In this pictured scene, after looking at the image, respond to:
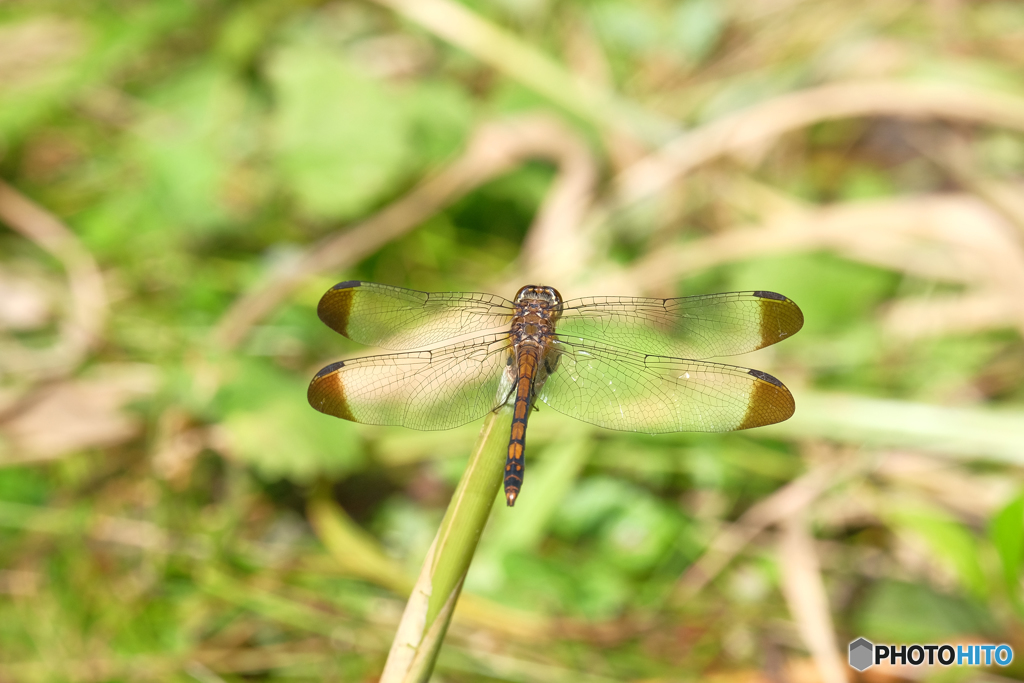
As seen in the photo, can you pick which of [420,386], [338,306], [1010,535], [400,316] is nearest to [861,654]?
[1010,535]

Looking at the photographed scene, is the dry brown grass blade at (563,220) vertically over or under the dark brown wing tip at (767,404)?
over

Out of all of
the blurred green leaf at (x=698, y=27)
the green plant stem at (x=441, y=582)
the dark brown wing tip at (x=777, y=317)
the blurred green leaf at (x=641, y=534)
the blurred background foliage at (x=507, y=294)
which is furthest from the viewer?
the blurred green leaf at (x=698, y=27)

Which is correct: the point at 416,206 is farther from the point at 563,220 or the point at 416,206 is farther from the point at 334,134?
the point at 563,220

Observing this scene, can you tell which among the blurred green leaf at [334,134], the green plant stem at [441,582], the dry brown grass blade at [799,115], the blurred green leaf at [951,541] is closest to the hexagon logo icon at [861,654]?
the blurred green leaf at [951,541]

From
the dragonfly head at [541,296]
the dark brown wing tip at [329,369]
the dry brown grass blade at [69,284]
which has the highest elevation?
→ the dry brown grass blade at [69,284]

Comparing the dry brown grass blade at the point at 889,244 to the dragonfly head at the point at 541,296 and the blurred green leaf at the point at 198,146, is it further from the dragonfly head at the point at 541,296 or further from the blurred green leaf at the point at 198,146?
the blurred green leaf at the point at 198,146

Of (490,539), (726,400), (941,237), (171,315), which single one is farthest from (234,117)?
(941,237)
